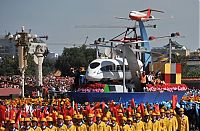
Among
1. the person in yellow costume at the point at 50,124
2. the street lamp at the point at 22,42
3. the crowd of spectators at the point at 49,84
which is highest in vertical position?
the street lamp at the point at 22,42

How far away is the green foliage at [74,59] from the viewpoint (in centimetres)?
8944

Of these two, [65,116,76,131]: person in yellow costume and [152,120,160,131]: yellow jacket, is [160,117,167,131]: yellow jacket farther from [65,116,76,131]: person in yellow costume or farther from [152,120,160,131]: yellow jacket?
[65,116,76,131]: person in yellow costume

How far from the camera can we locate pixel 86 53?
95688 millimetres

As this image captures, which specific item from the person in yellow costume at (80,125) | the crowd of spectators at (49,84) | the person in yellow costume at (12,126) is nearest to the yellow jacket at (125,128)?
the person in yellow costume at (80,125)

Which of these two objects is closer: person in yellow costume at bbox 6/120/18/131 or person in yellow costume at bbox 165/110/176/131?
person in yellow costume at bbox 6/120/18/131

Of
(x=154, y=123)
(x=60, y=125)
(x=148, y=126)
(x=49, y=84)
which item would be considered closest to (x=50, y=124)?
(x=60, y=125)

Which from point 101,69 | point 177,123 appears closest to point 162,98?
point 101,69

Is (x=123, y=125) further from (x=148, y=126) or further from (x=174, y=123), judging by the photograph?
(x=174, y=123)

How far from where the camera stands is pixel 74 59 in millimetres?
90625

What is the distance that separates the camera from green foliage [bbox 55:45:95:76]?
293ft

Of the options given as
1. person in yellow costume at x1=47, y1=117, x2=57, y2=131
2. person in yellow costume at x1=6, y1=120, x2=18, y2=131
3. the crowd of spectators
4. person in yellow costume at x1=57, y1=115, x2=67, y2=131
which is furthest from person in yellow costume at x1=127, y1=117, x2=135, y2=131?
the crowd of spectators

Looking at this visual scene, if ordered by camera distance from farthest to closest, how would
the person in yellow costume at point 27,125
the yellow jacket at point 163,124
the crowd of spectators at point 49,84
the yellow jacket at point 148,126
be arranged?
the crowd of spectators at point 49,84 → the yellow jacket at point 163,124 → the yellow jacket at point 148,126 → the person in yellow costume at point 27,125

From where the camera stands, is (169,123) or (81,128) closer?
(81,128)

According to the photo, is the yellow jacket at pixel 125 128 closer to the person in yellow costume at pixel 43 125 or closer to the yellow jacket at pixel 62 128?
the yellow jacket at pixel 62 128
